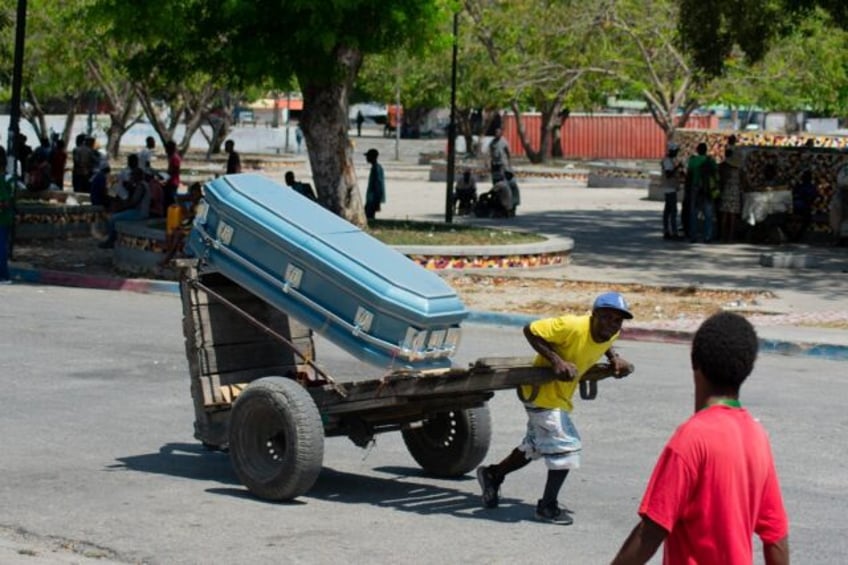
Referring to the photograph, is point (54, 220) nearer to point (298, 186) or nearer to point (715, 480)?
point (298, 186)

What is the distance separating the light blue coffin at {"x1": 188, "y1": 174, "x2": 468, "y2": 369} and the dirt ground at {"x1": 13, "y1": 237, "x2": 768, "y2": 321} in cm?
878

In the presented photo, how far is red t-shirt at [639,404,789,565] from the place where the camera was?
178 inches

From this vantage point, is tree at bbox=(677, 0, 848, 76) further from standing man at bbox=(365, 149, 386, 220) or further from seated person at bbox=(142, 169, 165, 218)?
seated person at bbox=(142, 169, 165, 218)

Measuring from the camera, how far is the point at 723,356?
4.62 meters

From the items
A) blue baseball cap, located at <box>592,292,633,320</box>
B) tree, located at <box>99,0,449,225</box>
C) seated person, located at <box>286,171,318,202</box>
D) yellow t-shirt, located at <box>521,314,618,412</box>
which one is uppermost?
tree, located at <box>99,0,449,225</box>

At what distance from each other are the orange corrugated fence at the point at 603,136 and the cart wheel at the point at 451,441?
197 feet

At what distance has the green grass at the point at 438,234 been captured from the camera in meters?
23.9

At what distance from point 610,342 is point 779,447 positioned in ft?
9.33

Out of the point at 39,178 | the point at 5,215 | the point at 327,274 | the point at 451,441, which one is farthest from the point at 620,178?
the point at 327,274

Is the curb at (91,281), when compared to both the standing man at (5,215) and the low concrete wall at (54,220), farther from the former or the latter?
the low concrete wall at (54,220)

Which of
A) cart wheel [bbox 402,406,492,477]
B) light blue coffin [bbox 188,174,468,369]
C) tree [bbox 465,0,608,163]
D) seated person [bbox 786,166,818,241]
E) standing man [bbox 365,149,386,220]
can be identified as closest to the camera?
light blue coffin [bbox 188,174,468,369]

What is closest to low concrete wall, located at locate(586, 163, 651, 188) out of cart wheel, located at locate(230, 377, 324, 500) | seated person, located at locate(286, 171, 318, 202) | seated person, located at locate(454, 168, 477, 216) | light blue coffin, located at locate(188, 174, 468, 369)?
seated person, located at locate(454, 168, 477, 216)

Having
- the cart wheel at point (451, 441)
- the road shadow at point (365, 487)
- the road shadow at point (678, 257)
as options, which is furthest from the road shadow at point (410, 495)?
the road shadow at point (678, 257)

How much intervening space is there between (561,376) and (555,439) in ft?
1.35
